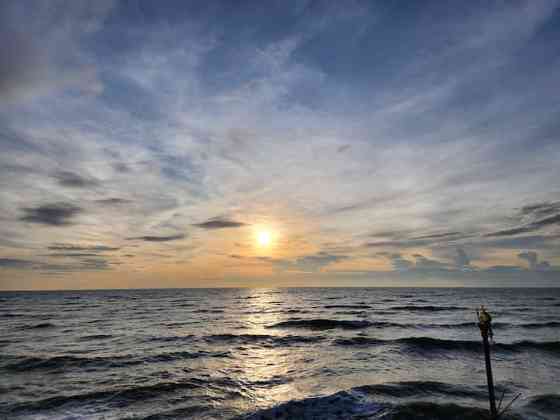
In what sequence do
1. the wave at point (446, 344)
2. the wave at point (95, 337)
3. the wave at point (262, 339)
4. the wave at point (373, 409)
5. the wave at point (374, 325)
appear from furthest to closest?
the wave at point (374, 325) < the wave at point (95, 337) < the wave at point (262, 339) < the wave at point (446, 344) < the wave at point (373, 409)

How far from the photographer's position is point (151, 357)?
68.5ft

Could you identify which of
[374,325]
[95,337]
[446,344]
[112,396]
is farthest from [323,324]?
[112,396]

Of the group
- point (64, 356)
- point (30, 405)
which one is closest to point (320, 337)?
point (64, 356)

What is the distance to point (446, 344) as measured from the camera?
25.3m

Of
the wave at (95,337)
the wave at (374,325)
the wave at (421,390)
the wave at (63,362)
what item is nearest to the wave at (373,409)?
the wave at (421,390)

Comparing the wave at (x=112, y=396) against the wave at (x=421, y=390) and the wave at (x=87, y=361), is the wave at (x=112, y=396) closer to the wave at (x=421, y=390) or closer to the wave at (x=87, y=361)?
the wave at (x=87, y=361)

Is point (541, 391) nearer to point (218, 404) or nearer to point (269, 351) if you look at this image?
point (218, 404)

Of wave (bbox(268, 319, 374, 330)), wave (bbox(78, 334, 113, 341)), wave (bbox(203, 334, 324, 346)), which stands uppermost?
wave (bbox(78, 334, 113, 341))

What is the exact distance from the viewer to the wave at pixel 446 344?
23.8 m

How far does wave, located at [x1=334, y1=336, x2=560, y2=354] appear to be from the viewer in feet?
78.0

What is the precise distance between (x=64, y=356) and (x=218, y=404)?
47.0 feet

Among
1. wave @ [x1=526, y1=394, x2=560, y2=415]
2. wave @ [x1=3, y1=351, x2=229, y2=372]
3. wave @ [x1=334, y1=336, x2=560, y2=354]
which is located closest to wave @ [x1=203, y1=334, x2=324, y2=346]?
wave @ [x1=334, y1=336, x2=560, y2=354]

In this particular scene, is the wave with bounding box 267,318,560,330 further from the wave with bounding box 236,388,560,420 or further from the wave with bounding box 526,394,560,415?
the wave with bounding box 236,388,560,420

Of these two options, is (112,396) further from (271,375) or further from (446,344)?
(446,344)
